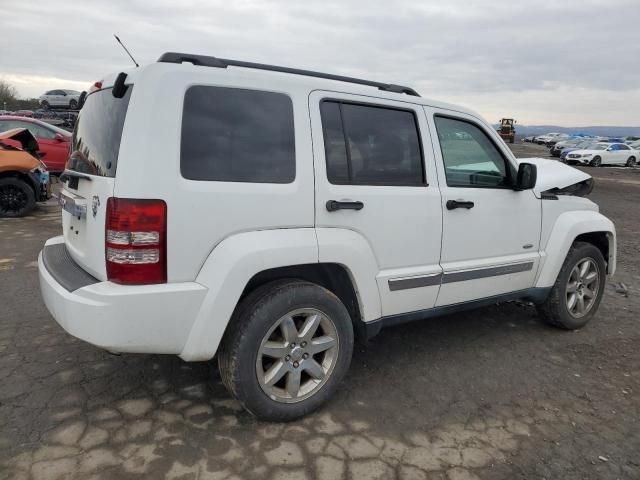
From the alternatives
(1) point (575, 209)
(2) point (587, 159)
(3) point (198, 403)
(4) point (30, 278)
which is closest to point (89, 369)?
(3) point (198, 403)

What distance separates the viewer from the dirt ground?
2488 mm

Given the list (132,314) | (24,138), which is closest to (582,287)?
(132,314)

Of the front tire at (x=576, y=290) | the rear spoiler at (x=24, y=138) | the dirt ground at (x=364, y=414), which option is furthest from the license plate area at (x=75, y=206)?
the rear spoiler at (x=24, y=138)

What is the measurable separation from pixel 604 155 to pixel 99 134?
32.5 metres

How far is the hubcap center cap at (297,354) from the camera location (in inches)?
111

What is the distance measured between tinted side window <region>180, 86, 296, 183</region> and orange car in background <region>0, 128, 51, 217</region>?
719 cm

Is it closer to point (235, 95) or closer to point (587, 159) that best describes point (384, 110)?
point (235, 95)

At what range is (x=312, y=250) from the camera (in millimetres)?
2721

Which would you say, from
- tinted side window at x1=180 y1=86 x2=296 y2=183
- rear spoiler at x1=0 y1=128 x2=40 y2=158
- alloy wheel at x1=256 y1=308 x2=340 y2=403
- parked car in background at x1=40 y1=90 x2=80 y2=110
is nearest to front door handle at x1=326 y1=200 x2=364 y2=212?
tinted side window at x1=180 y1=86 x2=296 y2=183

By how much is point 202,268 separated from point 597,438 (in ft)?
7.83

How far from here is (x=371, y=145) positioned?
10.1 ft

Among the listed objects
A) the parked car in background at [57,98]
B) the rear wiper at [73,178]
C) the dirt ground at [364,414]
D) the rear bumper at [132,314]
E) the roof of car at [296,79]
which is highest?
the parked car in background at [57,98]

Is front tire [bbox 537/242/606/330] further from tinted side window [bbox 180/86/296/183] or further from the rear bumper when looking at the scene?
the rear bumper

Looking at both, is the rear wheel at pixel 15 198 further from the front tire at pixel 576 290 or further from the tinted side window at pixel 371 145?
the front tire at pixel 576 290
